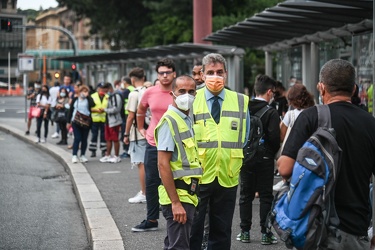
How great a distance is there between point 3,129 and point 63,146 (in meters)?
9.82

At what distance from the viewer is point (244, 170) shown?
8.48m

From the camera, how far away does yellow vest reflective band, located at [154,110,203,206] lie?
5.93 m

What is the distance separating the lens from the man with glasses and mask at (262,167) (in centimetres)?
834

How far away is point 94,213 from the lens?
10.1m

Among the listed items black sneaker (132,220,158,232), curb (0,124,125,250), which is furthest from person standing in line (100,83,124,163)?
black sneaker (132,220,158,232)

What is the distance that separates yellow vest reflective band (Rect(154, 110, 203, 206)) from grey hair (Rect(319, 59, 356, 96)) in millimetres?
1446

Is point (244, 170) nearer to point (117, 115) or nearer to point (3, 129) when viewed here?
point (117, 115)

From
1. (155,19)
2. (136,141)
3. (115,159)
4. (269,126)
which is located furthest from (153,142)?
(155,19)

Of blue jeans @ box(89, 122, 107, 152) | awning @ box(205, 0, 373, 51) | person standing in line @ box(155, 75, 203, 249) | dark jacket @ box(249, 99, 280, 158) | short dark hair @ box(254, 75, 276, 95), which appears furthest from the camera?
blue jeans @ box(89, 122, 107, 152)

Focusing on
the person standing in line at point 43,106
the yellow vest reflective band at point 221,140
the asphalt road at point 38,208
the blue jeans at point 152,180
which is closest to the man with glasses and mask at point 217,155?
the yellow vest reflective band at point 221,140

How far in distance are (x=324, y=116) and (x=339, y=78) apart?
24 centimetres

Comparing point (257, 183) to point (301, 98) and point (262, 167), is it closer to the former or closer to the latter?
point (262, 167)

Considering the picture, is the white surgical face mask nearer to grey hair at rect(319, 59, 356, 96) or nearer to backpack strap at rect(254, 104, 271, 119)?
grey hair at rect(319, 59, 356, 96)

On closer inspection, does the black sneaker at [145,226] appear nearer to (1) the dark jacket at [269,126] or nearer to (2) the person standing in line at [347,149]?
(1) the dark jacket at [269,126]
